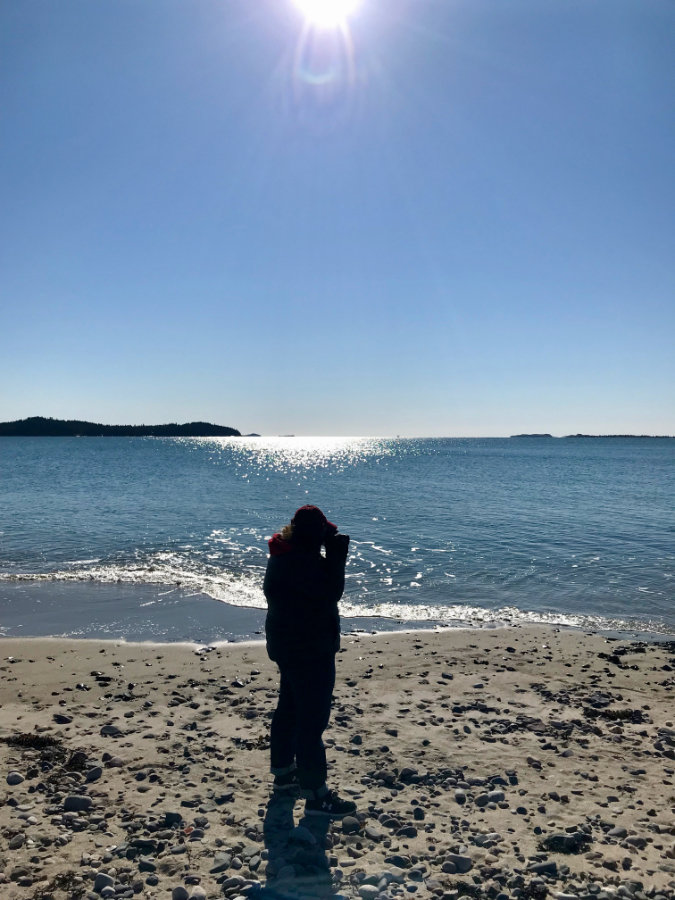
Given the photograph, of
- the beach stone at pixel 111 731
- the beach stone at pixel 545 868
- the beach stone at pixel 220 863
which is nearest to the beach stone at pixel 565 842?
the beach stone at pixel 545 868

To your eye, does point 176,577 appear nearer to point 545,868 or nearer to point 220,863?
point 220,863

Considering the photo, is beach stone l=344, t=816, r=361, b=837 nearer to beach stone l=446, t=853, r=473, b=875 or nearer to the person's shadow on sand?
the person's shadow on sand

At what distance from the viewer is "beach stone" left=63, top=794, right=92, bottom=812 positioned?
6.43 metres

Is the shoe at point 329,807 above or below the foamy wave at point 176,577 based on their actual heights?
above

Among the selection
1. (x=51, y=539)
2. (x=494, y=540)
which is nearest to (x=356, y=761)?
(x=494, y=540)

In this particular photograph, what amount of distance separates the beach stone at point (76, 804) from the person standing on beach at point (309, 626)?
237 centimetres

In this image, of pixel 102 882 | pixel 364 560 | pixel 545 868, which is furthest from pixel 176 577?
pixel 545 868

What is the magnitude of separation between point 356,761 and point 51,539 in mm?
23869

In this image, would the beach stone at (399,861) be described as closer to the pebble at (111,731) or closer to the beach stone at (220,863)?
the beach stone at (220,863)

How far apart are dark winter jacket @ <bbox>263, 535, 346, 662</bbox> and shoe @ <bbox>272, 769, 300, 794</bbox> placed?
1.61 metres

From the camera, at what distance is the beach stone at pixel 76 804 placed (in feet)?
21.1

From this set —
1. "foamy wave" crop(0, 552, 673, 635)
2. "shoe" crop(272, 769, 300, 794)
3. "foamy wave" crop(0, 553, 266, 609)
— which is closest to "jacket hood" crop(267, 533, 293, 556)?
"shoe" crop(272, 769, 300, 794)

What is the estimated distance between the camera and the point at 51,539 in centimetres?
2728

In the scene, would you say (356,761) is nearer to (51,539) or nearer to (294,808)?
(294,808)
